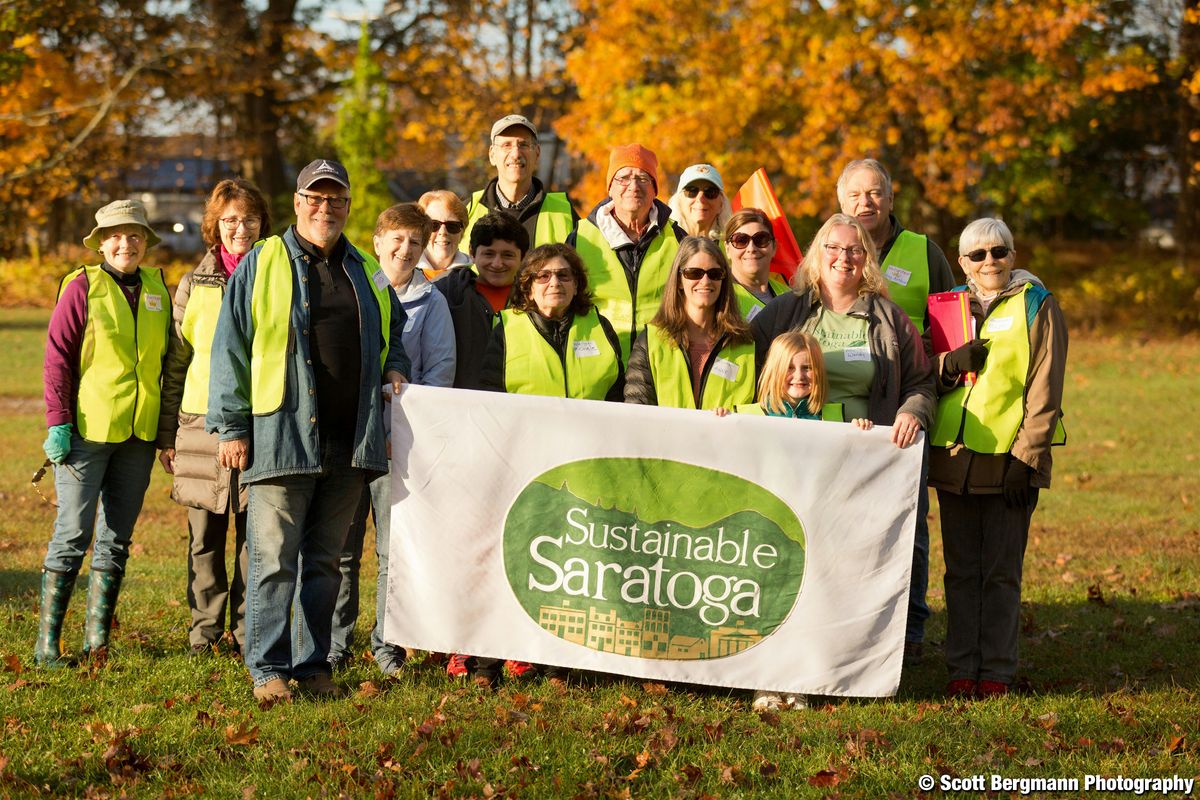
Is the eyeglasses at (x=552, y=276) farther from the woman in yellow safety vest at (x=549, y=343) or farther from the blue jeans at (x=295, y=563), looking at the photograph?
the blue jeans at (x=295, y=563)

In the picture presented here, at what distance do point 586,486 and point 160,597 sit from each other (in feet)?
11.4

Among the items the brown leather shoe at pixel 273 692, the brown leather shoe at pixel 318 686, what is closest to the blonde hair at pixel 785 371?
the brown leather shoe at pixel 318 686

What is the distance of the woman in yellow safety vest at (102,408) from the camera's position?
6441 millimetres

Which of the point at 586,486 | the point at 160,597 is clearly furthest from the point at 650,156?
the point at 160,597

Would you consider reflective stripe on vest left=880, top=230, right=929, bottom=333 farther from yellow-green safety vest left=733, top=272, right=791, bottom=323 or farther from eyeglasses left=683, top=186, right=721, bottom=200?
eyeglasses left=683, top=186, right=721, bottom=200

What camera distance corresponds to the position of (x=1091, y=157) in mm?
34250

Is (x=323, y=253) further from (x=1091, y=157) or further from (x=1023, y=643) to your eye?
(x=1091, y=157)

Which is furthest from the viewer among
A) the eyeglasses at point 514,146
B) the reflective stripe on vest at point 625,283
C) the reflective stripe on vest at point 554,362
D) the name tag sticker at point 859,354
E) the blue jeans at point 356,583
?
the eyeglasses at point 514,146

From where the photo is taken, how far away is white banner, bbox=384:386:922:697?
6176mm

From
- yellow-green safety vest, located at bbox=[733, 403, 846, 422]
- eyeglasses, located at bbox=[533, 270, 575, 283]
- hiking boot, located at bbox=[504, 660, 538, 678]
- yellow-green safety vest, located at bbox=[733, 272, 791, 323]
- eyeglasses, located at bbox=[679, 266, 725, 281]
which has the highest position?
eyeglasses, located at bbox=[679, 266, 725, 281]

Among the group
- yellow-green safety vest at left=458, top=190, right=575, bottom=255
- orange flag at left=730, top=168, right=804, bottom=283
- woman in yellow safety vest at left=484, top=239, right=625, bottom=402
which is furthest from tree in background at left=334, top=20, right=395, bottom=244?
woman in yellow safety vest at left=484, top=239, right=625, bottom=402

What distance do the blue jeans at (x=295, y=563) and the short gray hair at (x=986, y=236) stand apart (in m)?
3.10

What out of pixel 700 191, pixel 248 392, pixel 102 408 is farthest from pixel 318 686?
pixel 700 191

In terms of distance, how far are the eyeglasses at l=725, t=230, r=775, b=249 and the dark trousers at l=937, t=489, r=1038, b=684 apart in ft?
5.10
